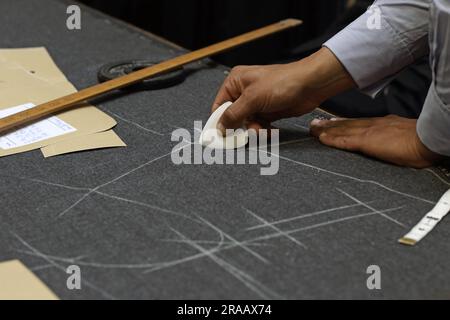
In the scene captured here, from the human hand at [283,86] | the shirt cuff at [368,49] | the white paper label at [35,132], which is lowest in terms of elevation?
the white paper label at [35,132]

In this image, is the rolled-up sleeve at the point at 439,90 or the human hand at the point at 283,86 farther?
the human hand at the point at 283,86

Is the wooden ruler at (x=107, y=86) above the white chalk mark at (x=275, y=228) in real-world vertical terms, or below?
above

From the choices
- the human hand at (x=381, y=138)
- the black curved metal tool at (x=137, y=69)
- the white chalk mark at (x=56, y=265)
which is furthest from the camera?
the black curved metal tool at (x=137, y=69)

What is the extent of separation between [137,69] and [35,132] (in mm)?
A: 291

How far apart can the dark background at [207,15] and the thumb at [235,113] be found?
44.6 inches

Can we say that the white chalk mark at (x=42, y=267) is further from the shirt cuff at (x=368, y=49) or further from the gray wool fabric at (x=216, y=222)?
the shirt cuff at (x=368, y=49)

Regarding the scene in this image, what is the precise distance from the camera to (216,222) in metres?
0.79

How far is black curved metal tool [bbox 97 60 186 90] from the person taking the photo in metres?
1.16

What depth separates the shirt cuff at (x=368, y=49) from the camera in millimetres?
981

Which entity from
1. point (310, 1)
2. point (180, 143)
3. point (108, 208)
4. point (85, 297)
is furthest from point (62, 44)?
point (310, 1)

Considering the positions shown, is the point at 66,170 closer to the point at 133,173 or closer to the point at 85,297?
the point at 133,173

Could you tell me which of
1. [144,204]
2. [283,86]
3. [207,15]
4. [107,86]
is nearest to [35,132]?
[107,86]

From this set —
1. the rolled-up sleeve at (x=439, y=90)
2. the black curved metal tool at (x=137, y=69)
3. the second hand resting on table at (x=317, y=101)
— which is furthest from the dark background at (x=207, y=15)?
the rolled-up sleeve at (x=439, y=90)

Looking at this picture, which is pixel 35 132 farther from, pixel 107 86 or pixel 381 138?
pixel 381 138
